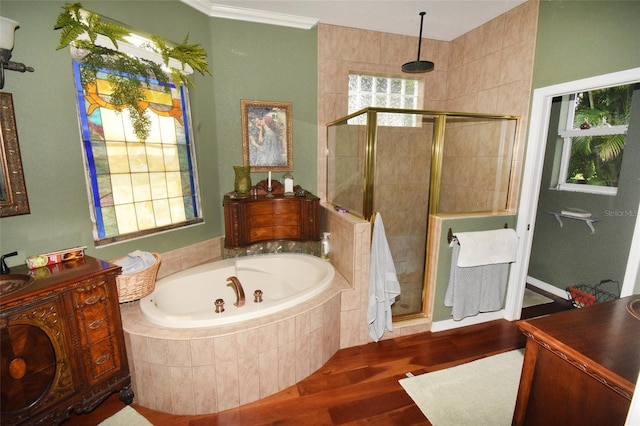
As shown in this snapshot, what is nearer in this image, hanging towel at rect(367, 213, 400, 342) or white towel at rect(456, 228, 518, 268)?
hanging towel at rect(367, 213, 400, 342)

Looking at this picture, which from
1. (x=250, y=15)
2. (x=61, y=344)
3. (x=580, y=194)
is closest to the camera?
(x=61, y=344)

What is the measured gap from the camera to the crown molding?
2.75m

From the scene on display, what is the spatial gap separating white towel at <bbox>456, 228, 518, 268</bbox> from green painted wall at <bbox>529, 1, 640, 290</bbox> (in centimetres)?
130

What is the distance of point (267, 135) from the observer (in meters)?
3.24

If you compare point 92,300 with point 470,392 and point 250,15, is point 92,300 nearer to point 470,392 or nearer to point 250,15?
point 470,392

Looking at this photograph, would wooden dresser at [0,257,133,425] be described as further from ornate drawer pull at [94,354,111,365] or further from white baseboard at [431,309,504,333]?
white baseboard at [431,309,504,333]

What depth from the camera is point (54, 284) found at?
1.51 m

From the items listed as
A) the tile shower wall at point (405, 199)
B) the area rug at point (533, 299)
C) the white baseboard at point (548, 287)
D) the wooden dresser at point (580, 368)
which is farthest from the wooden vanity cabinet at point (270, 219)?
the white baseboard at point (548, 287)

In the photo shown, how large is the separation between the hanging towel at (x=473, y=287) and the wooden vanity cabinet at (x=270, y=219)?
1.39 metres

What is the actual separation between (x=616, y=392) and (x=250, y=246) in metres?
2.73

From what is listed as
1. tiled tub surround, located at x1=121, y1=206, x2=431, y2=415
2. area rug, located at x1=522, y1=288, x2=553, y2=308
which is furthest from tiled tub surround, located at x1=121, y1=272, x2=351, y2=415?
area rug, located at x1=522, y1=288, x2=553, y2=308

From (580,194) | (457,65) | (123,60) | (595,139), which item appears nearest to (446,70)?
(457,65)

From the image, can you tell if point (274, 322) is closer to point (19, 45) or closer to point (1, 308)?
point (1, 308)

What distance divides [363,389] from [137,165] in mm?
2550
